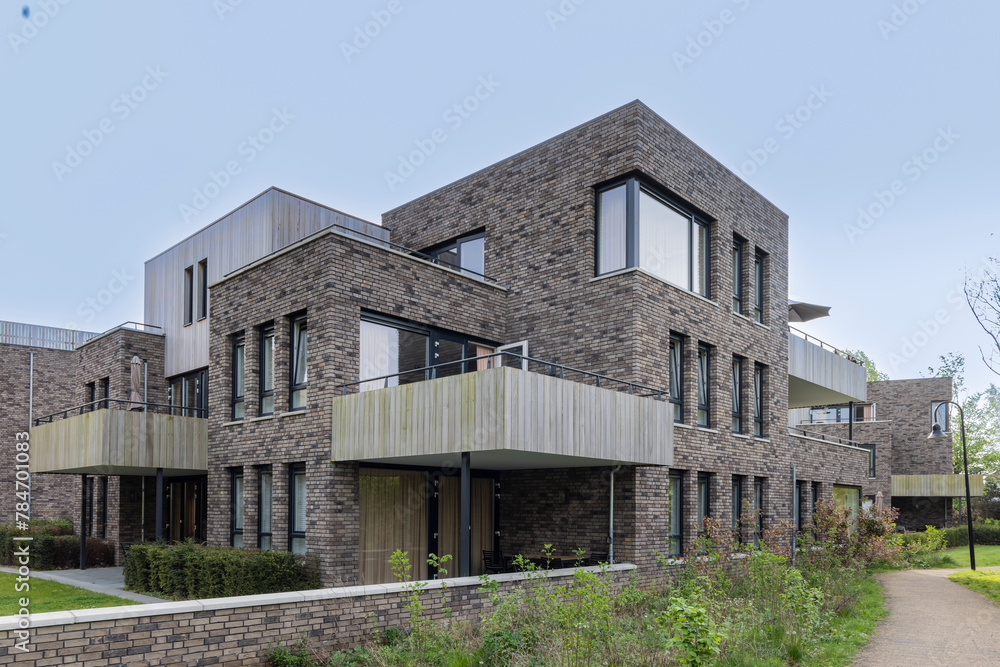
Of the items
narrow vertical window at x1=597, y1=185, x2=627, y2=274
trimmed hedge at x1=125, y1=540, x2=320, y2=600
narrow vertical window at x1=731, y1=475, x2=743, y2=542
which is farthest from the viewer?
narrow vertical window at x1=731, y1=475, x2=743, y2=542

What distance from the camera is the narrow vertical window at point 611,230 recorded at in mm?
15984

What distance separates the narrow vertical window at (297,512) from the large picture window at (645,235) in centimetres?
731

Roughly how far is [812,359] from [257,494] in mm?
16036

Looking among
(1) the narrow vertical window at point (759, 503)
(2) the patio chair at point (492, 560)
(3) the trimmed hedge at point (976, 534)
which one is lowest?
(3) the trimmed hedge at point (976, 534)

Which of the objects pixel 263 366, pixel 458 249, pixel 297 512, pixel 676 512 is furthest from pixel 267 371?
pixel 676 512

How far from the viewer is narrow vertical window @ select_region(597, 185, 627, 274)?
1598cm

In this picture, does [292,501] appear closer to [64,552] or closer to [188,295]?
[188,295]

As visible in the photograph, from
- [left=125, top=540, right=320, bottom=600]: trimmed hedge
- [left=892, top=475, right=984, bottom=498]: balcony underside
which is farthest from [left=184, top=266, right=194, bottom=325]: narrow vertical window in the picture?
[left=892, top=475, right=984, bottom=498]: balcony underside

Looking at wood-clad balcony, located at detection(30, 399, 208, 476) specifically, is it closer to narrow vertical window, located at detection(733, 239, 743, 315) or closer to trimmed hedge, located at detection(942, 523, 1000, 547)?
narrow vertical window, located at detection(733, 239, 743, 315)

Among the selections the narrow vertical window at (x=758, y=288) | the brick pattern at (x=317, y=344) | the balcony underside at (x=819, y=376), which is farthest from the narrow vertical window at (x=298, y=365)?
the balcony underside at (x=819, y=376)

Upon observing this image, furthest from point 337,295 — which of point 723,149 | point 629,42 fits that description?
point 723,149

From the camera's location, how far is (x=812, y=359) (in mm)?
23031

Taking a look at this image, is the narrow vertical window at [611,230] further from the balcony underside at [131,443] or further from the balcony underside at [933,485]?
the balcony underside at [933,485]

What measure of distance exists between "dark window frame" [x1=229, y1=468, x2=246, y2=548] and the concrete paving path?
1207cm
